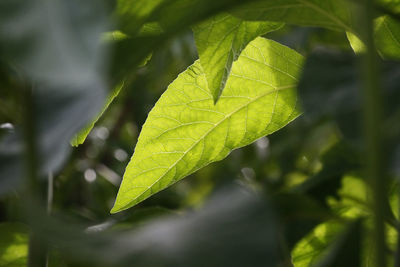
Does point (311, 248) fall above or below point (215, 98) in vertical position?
below

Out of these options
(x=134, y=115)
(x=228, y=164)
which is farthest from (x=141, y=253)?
(x=134, y=115)

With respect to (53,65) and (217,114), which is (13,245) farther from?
(53,65)

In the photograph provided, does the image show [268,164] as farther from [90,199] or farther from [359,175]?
[359,175]

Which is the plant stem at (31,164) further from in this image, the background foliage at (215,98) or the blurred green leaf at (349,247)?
the blurred green leaf at (349,247)

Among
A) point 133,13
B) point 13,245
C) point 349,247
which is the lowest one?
point 13,245

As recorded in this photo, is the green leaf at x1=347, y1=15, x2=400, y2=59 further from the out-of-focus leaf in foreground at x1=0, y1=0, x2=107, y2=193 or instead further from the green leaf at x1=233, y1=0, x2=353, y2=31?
the out-of-focus leaf in foreground at x1=0, y1=0, x2=107, y2=193

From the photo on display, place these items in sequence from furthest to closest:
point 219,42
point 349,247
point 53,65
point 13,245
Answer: point 13,245
point 219,42
point 349,247
point 53,65

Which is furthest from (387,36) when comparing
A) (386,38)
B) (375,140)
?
(375,140)
